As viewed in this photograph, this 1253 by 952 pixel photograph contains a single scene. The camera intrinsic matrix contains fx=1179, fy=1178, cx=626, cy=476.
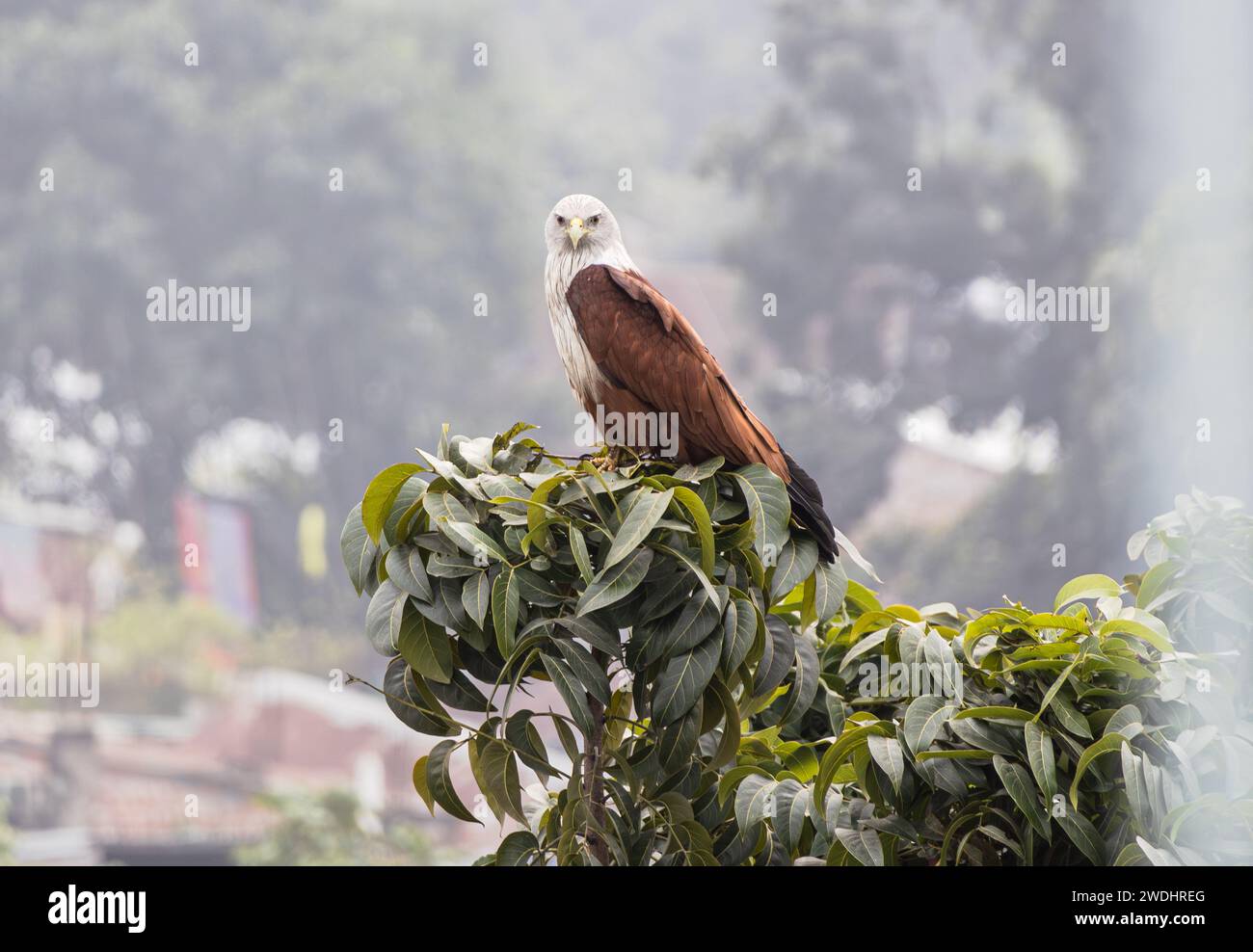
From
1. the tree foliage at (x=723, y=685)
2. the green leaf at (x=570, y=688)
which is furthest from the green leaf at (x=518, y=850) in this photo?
the green leaf at (x=570, y=688)

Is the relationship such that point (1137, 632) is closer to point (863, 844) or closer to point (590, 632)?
point (863, 844)

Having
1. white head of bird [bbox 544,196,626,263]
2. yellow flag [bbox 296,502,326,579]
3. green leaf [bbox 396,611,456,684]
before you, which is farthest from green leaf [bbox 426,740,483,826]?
yellow flag [bbox 296,502,326,579]

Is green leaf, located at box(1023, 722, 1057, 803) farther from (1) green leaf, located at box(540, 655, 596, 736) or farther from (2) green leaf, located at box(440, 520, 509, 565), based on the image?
(2) green leaf, located at box(440, 520, 509, 565)

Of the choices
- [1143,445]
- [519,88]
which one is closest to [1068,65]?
[1143,445]

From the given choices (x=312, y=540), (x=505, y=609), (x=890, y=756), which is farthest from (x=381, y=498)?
(x=312, y=540)

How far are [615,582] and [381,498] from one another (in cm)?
29

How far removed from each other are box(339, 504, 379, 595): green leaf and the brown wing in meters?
0.44

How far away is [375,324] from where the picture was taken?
800 centimetres

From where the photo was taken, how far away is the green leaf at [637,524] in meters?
1.26

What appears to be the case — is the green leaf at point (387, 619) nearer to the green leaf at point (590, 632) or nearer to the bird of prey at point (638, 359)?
the green leaf at point (590, 632)

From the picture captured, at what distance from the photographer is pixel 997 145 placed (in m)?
8.22

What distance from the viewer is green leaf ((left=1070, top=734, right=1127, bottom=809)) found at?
1.27 metres

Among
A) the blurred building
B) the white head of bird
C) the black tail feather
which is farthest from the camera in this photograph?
the blurred building
